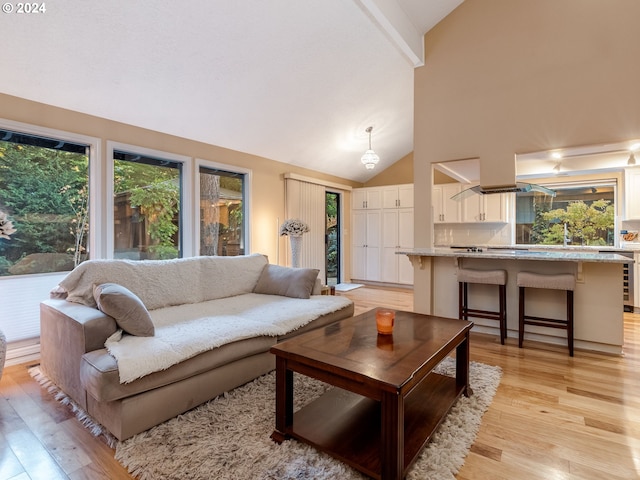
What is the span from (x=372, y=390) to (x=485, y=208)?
5.27 metres

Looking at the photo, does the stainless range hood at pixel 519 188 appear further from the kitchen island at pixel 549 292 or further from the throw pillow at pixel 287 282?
the throw pillow at pixel 287 282

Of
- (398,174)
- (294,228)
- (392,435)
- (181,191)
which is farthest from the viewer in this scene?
(398,174)

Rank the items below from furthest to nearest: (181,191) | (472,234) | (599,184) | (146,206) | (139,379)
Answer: (472,234)
(599,184)
(181,191)
(146,206)
(139,379)

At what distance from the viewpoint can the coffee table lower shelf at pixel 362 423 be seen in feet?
5.05

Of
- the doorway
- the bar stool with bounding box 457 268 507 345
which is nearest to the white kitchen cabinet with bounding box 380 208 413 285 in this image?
the doorway

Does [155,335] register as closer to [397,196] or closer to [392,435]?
[392,435]

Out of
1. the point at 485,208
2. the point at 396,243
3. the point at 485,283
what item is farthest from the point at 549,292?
the point at 396,243

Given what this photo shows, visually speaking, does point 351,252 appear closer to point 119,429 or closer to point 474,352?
point 474,352

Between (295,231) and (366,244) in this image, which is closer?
(295,231)

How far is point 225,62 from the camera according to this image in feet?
10.9

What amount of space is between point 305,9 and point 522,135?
8.23ft

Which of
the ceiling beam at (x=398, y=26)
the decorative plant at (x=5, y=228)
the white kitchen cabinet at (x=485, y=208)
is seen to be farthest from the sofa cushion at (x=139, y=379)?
the white kitchen cabinet at (x=485, y=208)

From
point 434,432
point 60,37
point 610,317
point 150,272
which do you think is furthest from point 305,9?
point 610,317

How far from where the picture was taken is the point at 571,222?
5.54 meters
